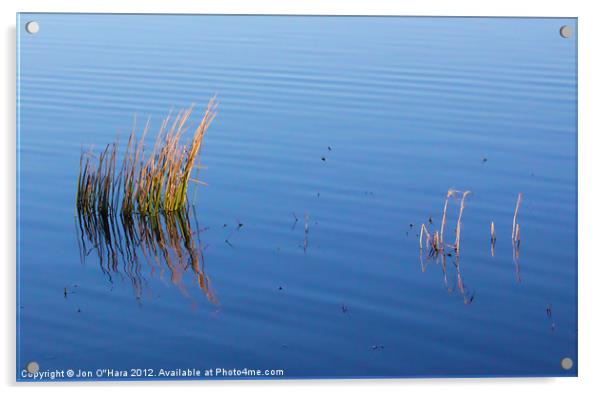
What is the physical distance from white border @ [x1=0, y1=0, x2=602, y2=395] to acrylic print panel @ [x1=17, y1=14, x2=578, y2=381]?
35mm

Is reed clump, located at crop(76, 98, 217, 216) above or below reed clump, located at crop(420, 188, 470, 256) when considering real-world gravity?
above

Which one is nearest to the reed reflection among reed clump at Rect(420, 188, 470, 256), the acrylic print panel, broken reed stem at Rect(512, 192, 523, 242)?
the acrylic print panel

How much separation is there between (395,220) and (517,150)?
0.45 metres

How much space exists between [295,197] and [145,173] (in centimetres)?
49

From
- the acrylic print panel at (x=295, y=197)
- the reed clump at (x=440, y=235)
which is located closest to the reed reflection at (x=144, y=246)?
the acrylic print panel at (x=295, y=197)

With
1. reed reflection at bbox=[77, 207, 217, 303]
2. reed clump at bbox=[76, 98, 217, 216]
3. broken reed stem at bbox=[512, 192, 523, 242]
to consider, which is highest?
reed clump at bbox=[76, 98, 217, 216]

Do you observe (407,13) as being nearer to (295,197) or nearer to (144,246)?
(295,197)

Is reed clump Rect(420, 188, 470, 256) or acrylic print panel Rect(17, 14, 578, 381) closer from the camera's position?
acrylic print panel Rect(17, 14, 578, 381)

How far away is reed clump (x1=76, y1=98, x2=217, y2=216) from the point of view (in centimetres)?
571

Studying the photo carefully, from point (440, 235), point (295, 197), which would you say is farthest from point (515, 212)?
point (295, 197)

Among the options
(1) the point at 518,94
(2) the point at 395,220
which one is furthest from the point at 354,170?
(1) the point at 518,94

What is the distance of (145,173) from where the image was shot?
5.80 metres

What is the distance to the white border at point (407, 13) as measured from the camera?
220 inches

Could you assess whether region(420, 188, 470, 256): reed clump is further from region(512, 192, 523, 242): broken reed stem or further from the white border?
the white border
